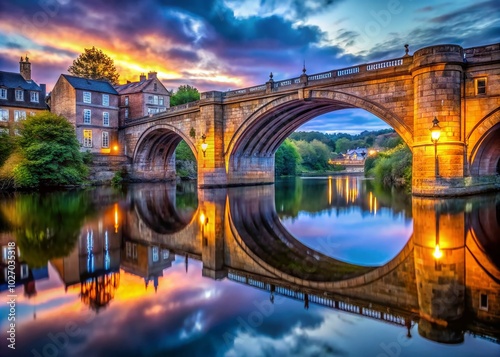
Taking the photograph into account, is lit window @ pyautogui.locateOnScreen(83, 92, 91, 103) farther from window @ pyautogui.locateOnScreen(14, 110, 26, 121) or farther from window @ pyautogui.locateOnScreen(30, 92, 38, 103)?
window @ pyautogui.locateOnScreen(14, 110, 26, 121)

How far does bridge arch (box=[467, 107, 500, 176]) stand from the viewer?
16.4 meters

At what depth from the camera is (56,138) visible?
30.1 m

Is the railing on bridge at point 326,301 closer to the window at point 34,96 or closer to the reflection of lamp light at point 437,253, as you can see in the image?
the reflection of lamp light at point 437,253

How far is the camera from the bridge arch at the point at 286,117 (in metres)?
20.5

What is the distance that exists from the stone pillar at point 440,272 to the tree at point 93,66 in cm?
6574

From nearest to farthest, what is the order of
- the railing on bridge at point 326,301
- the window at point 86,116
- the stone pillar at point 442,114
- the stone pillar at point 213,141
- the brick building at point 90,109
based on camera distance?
the railing on bridge at point 326,301
the stone pillar at point 442,114
the stone pillar at point 213,141
the brick building at point 90,109
the window at point 86,116

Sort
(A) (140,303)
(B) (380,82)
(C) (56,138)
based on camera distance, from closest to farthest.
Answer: (A) (140,303), (B) (380,82), (C) (56,138)

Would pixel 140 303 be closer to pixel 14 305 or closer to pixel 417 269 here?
Result: pixel 14 305

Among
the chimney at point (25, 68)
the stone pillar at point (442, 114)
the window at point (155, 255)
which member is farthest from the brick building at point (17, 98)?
the stone pillar at point (442, 114)

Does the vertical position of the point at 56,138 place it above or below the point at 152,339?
above

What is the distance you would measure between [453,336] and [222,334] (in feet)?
8.59

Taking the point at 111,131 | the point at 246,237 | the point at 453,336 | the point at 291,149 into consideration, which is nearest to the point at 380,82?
the point at 246,237

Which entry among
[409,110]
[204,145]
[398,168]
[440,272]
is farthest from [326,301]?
[398,168]

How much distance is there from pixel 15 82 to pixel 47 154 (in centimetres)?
2075
